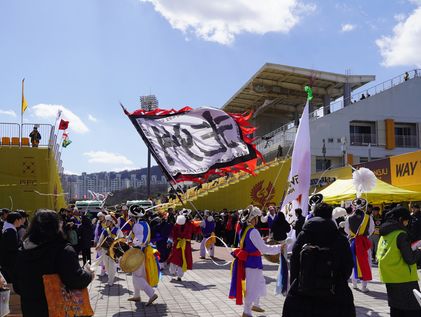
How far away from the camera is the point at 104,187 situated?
195 meters

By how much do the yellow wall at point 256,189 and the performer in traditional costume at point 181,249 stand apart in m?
15.4

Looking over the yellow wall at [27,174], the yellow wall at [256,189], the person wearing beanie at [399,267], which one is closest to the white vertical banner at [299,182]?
the person wearing beanie at [399,267]

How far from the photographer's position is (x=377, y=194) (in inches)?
605

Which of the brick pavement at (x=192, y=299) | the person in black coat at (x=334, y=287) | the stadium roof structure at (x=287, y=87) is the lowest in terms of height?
the brick pavement at (x=192, y=299)

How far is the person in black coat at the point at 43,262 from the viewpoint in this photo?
145 inches

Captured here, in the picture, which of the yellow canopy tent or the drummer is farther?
the yellow canopy tent

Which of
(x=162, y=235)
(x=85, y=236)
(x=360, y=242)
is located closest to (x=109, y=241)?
(x=162, y=235)

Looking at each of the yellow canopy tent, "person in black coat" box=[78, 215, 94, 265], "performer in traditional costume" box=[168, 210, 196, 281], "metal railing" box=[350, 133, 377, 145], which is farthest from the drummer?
"metal railing" box=[350, 133, 377, 145]

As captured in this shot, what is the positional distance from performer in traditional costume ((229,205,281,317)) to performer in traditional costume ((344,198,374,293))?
303 centimetres

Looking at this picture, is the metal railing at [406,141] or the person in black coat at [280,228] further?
the metal railing at [406,141]

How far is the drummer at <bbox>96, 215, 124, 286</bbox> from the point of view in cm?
1042

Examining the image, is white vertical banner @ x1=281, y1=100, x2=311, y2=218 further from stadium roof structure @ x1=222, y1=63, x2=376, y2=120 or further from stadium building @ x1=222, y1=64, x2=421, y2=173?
stadium roof structure @ x1=222, y1=63, x2=376, y2=120

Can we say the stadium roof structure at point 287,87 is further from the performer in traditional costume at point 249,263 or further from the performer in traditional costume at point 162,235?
the performer in traditional costume at point 249,263

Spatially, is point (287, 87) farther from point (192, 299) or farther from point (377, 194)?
point (192, 299)
